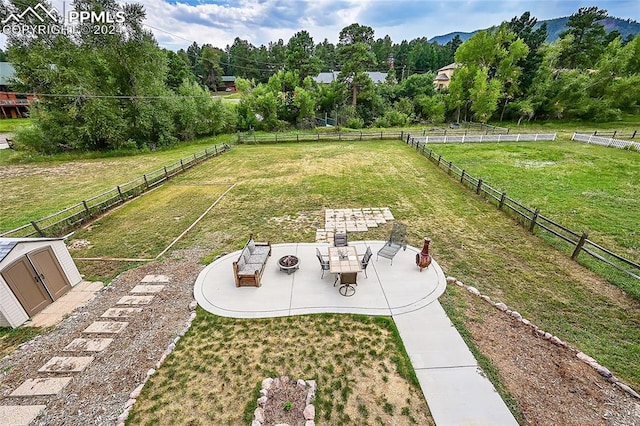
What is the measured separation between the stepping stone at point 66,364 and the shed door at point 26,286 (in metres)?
2.02

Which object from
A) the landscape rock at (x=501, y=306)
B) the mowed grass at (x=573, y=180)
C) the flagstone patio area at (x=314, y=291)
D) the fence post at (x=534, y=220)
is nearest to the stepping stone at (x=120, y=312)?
the flagstone patio area at (x=314, y=291)

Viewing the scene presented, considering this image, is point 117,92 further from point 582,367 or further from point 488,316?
point 582,367

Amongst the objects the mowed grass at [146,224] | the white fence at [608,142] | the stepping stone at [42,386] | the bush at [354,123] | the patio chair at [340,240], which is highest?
the bush at [354,123]

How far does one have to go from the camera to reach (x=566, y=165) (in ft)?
52.3

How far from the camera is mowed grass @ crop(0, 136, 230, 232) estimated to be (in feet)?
40.9

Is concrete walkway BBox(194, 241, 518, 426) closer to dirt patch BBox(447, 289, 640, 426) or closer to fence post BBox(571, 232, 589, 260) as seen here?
dirt patch BBox(447, 289, 640, 426)

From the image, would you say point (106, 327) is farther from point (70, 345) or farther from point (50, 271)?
point (50, 271)

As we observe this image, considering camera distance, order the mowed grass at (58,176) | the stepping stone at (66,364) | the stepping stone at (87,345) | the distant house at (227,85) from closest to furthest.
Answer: the stepping stone at (66,364) < the stepping stone at (87,345) < the mowed grass at (58,176) < the distant house at (227,85)

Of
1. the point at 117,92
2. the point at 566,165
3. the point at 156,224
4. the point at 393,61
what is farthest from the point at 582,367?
the point at 393,61

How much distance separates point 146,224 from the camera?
422 inches

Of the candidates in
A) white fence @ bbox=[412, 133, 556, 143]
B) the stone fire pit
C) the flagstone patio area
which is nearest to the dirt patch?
the flagstone patio area

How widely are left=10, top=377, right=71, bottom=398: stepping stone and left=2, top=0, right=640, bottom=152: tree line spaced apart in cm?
2454

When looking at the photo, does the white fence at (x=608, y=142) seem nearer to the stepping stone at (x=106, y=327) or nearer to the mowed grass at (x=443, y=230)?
the mowed grass at (x=443, y=230)

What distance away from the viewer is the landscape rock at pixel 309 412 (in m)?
3.86
